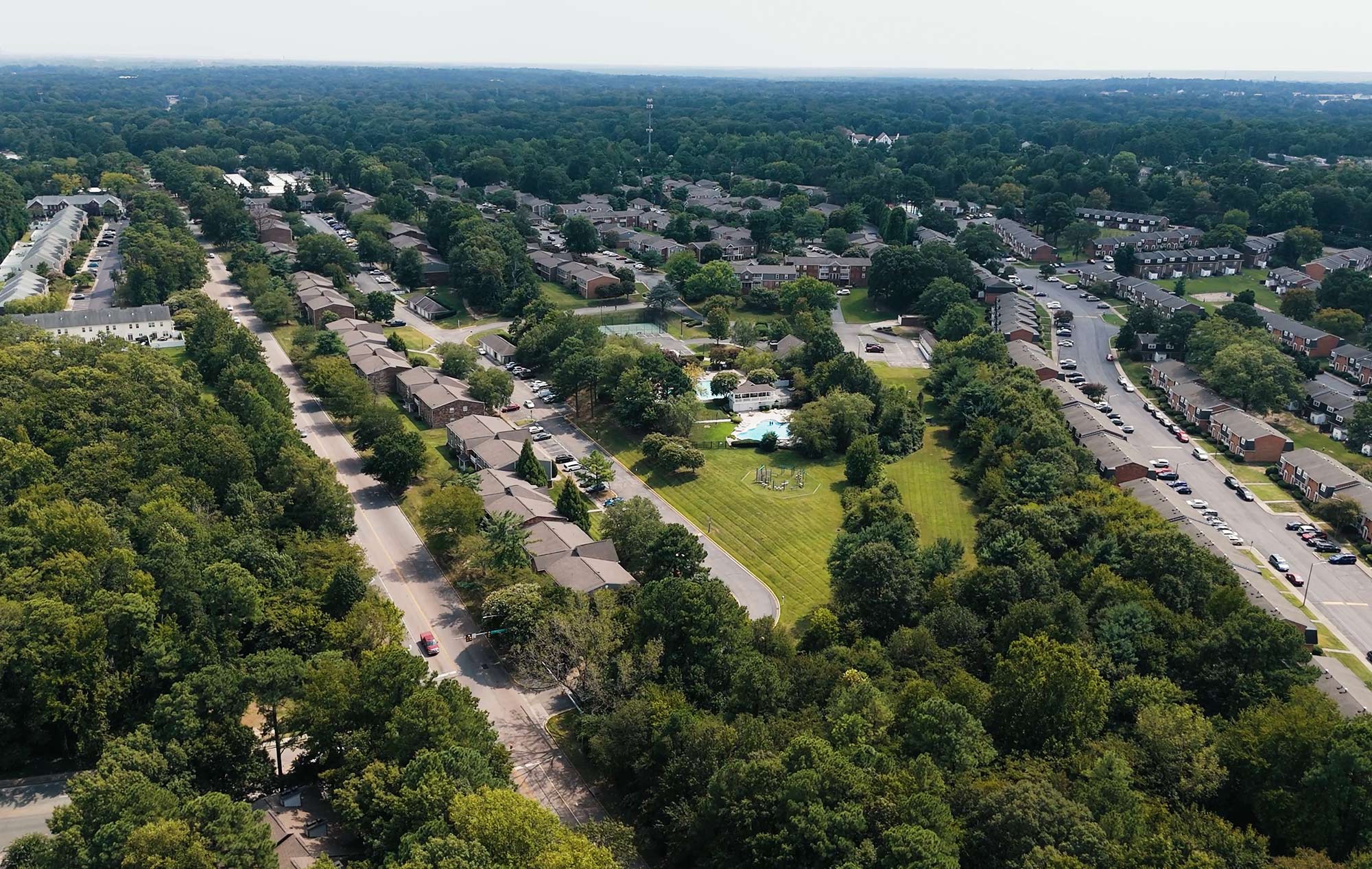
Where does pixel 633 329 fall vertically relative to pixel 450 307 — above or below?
below

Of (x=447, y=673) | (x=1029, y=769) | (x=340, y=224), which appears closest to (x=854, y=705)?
(x=1029, y=769)

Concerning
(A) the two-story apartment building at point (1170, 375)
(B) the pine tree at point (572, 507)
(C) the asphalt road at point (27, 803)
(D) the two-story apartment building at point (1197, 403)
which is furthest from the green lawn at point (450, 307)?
(D) the two-story apartment building at point (1197, 403)

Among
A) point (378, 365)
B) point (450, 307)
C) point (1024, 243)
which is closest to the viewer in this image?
point (378, 365)

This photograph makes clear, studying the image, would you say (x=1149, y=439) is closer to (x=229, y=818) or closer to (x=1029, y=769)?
(x=1029, y=769)

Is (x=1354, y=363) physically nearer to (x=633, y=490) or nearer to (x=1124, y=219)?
(x=1124, y=219)

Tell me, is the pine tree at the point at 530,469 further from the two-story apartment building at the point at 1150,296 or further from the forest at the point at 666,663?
the two-story apartment building at the point at 1150,296

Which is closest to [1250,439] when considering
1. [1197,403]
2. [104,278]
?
[1197,403]
